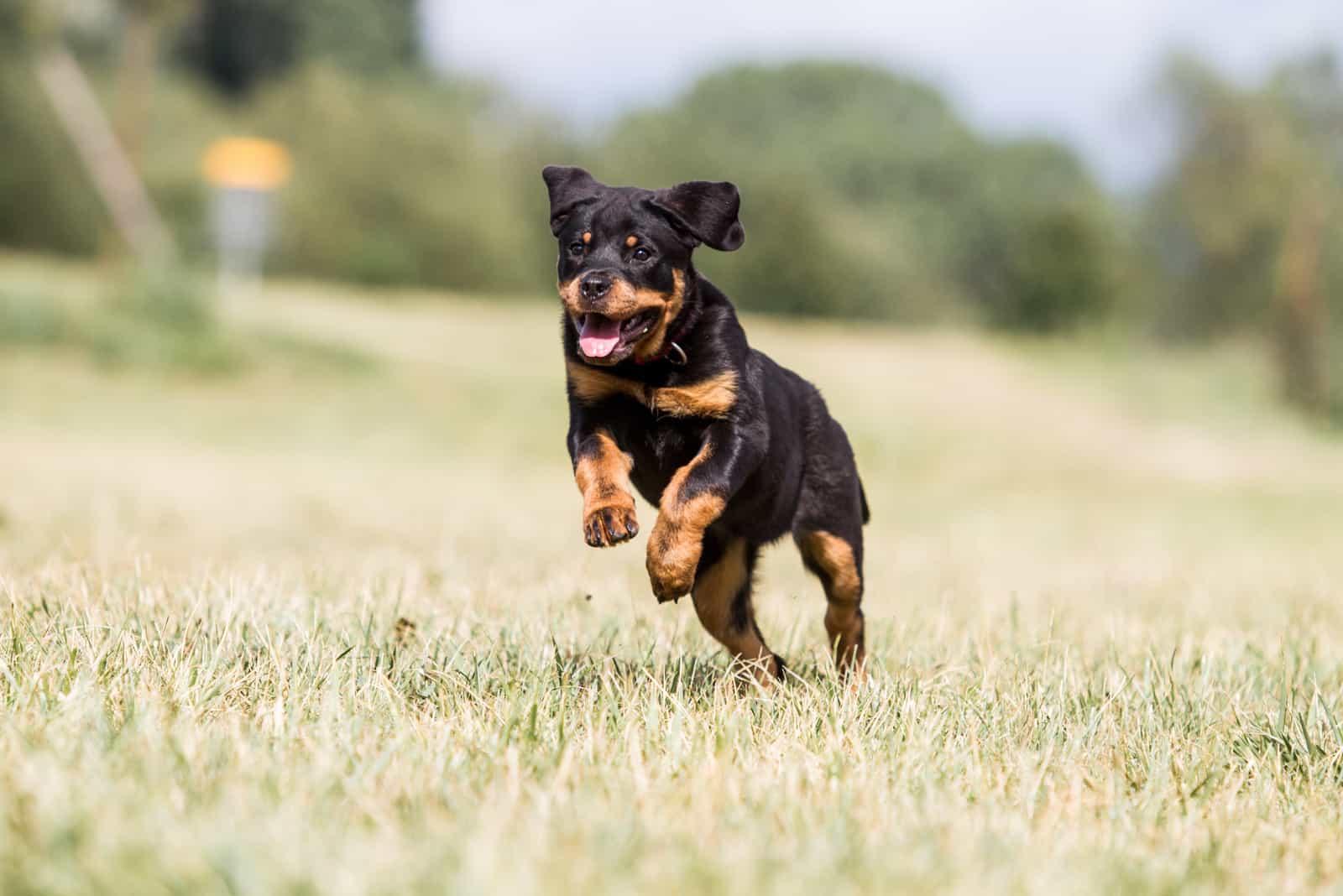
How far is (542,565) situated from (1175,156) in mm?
23854

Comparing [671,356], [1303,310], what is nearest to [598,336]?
[671,356]

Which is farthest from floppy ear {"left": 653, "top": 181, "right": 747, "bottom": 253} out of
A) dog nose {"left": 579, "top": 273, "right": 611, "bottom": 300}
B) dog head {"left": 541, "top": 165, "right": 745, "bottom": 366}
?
dog nose {"left": 579, "top": 273, "right": 611, "bottom": 300}

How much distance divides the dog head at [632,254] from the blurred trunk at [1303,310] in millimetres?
24835

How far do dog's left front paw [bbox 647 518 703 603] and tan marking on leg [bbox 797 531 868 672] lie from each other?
2.65 ft

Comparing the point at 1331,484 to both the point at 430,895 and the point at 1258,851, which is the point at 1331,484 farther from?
the point at 430,895

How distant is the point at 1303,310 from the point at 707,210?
82.9ft

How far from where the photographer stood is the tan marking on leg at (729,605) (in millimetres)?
3842

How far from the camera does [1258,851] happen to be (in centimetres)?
237

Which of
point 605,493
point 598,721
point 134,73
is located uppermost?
point 134,73

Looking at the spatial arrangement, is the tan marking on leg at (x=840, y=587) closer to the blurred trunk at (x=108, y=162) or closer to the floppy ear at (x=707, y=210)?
the floppy ear at (x=707, y=210)

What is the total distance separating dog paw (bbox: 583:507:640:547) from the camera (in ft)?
10.2

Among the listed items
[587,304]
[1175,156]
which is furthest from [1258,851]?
[1175,156]

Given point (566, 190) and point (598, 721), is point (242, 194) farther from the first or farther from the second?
point (598, 721)

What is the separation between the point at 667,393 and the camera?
11.4 ft
